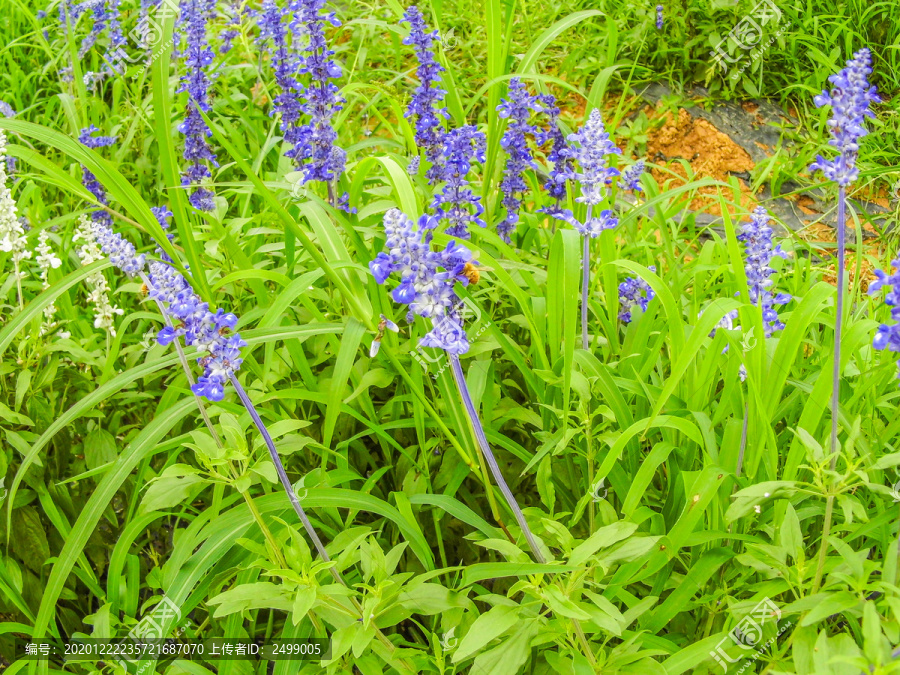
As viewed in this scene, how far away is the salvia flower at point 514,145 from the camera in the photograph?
2703 mm

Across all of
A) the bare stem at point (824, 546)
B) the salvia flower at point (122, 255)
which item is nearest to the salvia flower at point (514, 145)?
the salvia flower at point (122, 255)

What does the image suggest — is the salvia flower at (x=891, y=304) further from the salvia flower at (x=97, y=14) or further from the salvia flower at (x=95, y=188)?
the salvia flower at (x=97, y=14)

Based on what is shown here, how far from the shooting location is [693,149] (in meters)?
4.96

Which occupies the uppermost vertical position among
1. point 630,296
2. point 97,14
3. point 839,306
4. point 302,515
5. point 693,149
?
point 97,14

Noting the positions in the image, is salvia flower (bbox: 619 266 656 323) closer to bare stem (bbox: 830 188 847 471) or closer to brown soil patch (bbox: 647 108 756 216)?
bare stem (bbox: 830 188 847 471)

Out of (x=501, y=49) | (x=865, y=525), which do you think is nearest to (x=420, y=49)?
(x=501, y=49)

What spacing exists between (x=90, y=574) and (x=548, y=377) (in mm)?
1507

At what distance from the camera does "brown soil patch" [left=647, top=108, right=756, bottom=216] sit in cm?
482

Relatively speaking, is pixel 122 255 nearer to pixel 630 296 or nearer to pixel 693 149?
pixel 630 296

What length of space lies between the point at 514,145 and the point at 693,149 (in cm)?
264

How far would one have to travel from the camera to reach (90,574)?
7.56 ft

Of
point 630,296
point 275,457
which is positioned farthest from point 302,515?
point 630,296

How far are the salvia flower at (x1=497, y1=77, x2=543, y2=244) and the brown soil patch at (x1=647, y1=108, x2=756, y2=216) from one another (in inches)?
85.6

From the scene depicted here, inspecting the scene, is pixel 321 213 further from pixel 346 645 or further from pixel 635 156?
pixel 635 156
